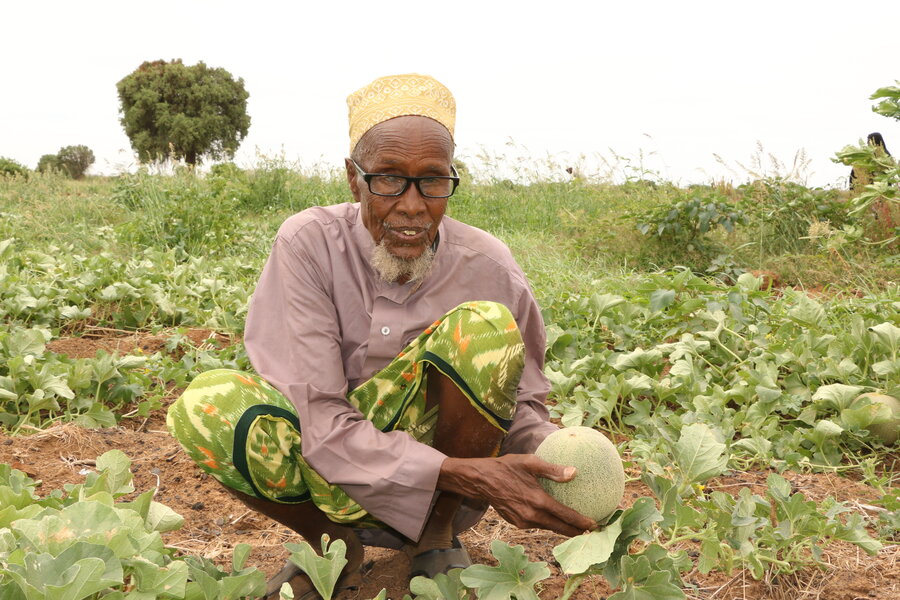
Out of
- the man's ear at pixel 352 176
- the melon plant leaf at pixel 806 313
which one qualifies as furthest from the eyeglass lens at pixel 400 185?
the melon plant leaf at pixel 806 313

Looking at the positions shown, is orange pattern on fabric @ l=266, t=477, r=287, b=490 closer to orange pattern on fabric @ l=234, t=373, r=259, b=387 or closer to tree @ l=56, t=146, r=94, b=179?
orange pattern on fabric @ l=234, t=373, r=259, b=387

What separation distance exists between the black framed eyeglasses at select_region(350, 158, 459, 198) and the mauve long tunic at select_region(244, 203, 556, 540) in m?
0.18

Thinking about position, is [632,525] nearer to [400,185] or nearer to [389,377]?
[389,377]

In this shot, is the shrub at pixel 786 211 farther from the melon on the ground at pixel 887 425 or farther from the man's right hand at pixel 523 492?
the man's right hand at pixel 523 492

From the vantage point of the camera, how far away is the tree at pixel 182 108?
33.4 metres

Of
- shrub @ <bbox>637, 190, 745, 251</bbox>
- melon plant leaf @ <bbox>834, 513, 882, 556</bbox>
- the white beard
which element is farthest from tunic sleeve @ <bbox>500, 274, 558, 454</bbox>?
shrub @ <bbox>637, 190, 745, 251</bbox>

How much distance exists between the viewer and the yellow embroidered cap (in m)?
2.20

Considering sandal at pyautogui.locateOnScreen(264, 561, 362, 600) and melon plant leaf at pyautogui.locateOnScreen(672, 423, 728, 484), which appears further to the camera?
sandal at pyautogui.locateOnScreen(264, 561, 362, 600)

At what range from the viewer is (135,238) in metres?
7.49

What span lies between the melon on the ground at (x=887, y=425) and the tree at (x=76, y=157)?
3638 cm

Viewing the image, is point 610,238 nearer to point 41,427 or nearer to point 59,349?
point 59,349

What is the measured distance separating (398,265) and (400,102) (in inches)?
17.2

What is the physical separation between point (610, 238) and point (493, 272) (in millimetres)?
5183

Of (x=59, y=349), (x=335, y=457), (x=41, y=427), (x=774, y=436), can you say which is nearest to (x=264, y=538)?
(x=335, y=457)
